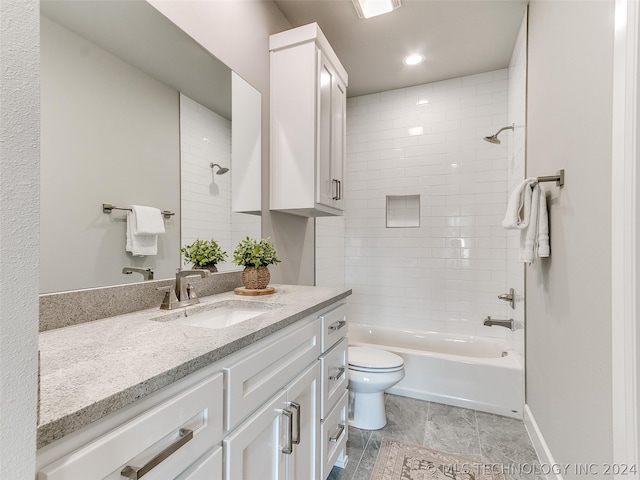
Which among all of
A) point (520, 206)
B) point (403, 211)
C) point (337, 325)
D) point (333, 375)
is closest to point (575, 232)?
point (520, 206)

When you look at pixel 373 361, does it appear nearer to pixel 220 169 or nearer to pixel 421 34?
pixel 220 169

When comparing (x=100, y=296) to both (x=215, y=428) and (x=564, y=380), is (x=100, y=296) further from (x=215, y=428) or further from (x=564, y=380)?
(x=564, y=380)

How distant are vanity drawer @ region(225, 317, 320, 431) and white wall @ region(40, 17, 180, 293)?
59cm

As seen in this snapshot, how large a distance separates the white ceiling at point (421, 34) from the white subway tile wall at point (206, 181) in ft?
3.86

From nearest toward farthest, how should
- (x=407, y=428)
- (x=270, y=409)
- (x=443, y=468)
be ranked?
(x=270, y=409)
(x=443, y=468)
(x=407, y=428)

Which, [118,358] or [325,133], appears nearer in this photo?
[118,358]

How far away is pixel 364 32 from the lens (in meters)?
2.23

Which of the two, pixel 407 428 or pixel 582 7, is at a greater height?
pixel 582 7

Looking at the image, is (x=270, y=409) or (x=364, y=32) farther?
(x=364, y=32)

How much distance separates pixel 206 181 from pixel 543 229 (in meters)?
1.62

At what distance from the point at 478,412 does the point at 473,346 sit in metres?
0.66

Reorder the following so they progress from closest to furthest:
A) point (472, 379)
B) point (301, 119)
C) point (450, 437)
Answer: point (301, 119)
point (450, 437)
point (472, 379)

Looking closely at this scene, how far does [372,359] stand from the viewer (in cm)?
207

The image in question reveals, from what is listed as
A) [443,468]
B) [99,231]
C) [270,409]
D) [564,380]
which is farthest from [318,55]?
[443,468]
